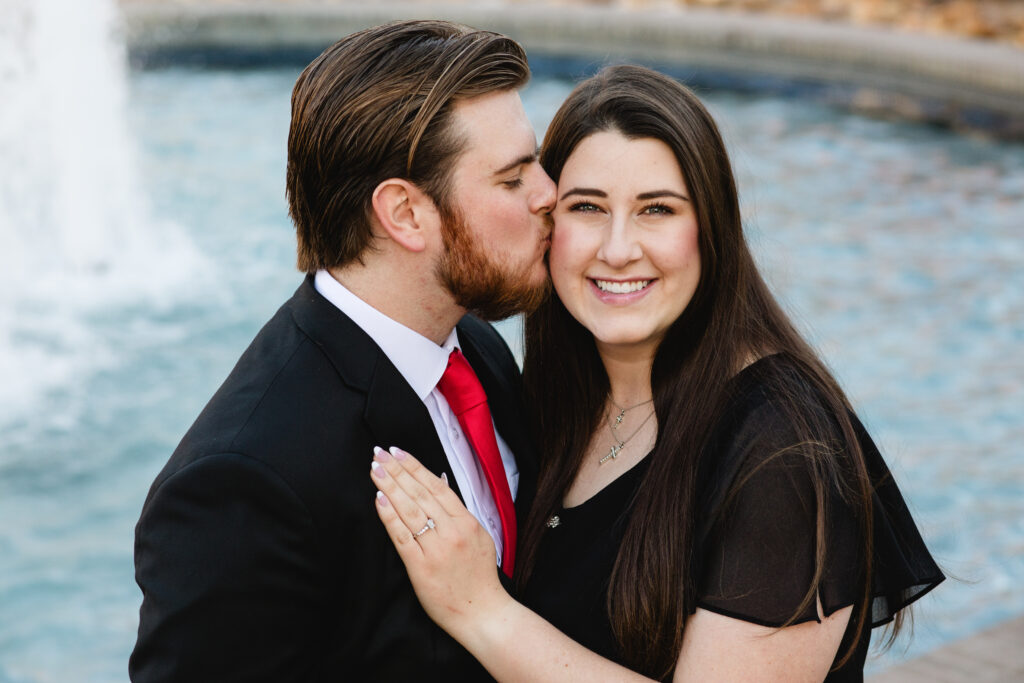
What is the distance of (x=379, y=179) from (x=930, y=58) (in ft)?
39.2

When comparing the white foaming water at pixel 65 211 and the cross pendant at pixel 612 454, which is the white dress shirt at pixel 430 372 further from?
the white foaming water at pixel 65 211

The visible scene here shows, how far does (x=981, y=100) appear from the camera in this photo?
12484mm

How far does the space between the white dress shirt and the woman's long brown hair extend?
0.16 metres

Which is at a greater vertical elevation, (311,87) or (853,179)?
(311,87)

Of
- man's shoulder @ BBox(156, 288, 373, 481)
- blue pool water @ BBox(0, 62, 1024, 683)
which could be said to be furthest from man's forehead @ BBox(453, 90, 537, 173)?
blue pool water @ BBox(0, 62, 1024, 683)

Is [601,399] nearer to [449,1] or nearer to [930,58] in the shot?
[930,58]

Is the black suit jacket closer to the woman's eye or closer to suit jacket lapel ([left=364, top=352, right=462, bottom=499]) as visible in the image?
suit jacket lapel ([left=364, top=352, right=462, bottom=499])

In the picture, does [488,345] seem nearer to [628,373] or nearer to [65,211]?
[628,373]

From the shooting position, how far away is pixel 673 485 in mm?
2541

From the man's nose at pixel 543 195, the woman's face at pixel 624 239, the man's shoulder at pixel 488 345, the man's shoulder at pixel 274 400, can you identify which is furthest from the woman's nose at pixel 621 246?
the man's shoulder at pixel 274 400

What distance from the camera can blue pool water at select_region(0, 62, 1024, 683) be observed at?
18.8ft

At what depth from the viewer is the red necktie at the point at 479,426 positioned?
2740 millimetres

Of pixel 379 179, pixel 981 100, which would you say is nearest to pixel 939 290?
pixel 981 100

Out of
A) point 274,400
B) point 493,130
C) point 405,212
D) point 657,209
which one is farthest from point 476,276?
point 274,400
